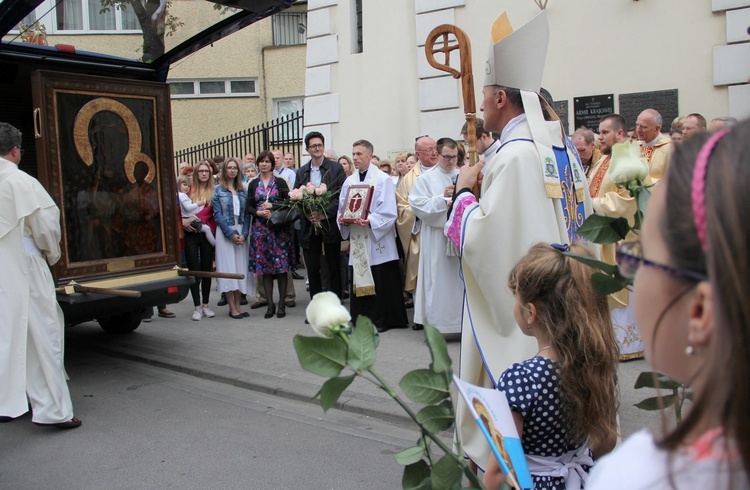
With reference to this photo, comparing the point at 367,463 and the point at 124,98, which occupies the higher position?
the point at 124,98

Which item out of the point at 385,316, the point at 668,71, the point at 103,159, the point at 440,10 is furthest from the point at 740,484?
the point at 440,10

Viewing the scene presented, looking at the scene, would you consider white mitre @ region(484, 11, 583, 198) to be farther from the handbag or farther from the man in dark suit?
the handbag

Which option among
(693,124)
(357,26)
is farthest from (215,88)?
(693,124)

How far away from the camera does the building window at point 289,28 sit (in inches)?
772

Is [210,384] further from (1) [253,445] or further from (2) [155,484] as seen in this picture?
(2) [155,484]

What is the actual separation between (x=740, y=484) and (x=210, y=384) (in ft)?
19.1

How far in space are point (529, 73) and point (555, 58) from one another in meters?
6.32

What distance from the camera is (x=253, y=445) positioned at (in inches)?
183

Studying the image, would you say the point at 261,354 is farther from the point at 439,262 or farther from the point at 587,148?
the point at 587,148

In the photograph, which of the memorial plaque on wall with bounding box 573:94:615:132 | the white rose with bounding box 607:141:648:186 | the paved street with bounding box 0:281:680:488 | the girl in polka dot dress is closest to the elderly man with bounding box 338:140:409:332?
the paved street with bounding box 0:281:680:488

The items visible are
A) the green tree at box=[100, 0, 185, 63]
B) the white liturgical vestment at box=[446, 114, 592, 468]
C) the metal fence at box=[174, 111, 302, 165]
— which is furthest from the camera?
the metal fence at box=[174, 111, 302, 165]

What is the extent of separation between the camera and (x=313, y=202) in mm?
8125

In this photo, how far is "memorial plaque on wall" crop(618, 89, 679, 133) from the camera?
8.35 meters

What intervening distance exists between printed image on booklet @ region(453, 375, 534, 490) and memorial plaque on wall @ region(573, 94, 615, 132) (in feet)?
26.2
